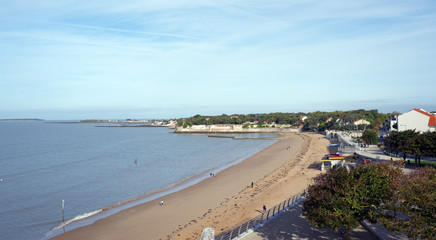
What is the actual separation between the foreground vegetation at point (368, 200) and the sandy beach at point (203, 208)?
6746 millimetres

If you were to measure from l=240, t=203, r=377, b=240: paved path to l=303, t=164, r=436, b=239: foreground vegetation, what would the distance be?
1.14 metres

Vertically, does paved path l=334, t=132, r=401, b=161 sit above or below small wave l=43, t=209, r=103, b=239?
above

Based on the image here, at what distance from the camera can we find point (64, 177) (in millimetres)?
34688

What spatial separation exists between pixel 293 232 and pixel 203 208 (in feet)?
34.5

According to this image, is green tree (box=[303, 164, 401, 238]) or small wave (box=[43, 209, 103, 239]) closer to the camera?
green tree (box=[303, 164, 401, 238])

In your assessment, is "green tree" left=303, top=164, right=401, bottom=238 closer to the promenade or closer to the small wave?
the promenade

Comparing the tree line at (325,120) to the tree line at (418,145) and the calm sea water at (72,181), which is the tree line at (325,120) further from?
the calm sea water at (72,181)

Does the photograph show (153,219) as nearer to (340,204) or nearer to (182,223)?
(182,223)

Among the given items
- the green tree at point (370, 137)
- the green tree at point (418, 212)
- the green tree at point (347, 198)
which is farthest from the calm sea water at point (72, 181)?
the green tree at point (370, 137)

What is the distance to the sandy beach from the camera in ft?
59.6

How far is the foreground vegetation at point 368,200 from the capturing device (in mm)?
9727

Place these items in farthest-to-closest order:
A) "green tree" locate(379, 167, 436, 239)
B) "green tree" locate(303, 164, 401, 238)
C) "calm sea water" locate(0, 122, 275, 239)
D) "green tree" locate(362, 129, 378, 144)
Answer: "green tree" locate(362, 129, 378, 144)
"calm sea water" locate(0, 122, 275, 239)
"green tree" locate(303, 164, 401, 238)
"green tree" locate(379, 167, 436, 239)

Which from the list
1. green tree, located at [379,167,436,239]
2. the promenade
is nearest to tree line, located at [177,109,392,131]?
the promenade

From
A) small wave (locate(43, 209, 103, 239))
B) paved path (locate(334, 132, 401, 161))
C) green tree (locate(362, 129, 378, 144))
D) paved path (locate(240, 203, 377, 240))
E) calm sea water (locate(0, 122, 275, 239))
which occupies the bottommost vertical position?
small wave (locate(43, 209, 103, 239))
